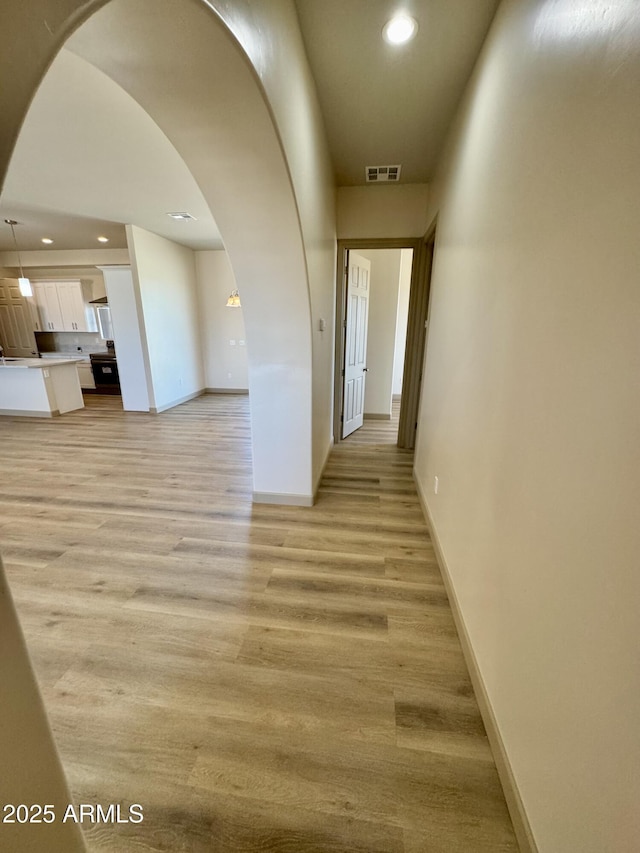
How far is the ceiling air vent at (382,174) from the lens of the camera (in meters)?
3.10

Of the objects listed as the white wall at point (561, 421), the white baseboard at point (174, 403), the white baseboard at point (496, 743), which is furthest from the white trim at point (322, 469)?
the white baseboard at point (174, 403)

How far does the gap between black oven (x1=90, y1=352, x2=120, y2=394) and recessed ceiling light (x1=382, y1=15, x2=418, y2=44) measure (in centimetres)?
704

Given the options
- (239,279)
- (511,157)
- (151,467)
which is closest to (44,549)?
(151,467)

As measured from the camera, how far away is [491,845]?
97 centimetres

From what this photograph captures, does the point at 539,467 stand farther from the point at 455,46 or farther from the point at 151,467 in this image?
the point at 151,467

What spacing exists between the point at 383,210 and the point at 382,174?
0.34m

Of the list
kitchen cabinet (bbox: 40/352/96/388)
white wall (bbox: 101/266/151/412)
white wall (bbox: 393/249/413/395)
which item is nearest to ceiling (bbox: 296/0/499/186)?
white wall (bbox: 393/249/413/395)

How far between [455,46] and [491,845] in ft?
11.3

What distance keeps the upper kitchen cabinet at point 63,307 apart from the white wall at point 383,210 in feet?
→ 20.9

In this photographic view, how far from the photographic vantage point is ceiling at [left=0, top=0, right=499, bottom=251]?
1663 millimetres

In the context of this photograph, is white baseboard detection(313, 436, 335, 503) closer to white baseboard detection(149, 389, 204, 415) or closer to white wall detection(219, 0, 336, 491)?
white wall detection(219, 0, 336, 491)

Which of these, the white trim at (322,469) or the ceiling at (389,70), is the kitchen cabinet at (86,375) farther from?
the ceiling at (389,70)

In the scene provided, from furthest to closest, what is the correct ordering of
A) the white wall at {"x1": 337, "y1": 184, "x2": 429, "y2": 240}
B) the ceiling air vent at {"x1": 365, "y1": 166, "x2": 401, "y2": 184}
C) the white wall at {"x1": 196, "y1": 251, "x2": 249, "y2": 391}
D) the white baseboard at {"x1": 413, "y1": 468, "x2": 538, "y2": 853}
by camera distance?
the white wall at {"x1": 196, "y1": 251, "x2": 249, "y2": 391} < the white wall at {"x1": 337, "y1": 184, "x2": 429, "y2": 240} < the ceiling air vent at {"x1": 365, "y1": 166, "x2": 401, "y2": 184} < the white baseboard at {"x1": 413, "y1": 468, "x2": 538, "y2": 853}

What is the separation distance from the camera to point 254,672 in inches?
56.9
